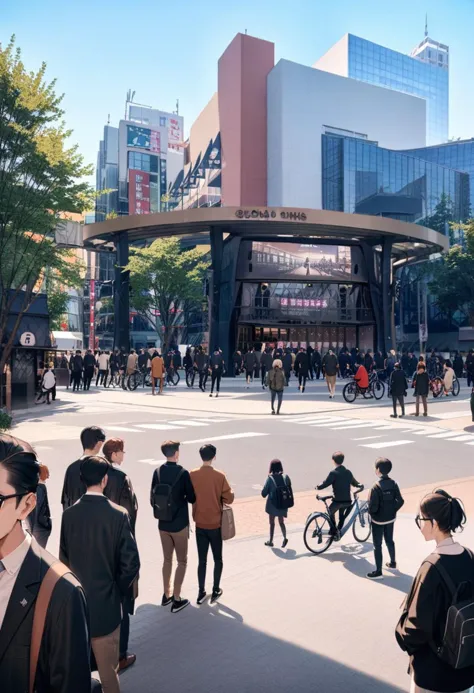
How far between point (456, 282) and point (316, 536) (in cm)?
5408

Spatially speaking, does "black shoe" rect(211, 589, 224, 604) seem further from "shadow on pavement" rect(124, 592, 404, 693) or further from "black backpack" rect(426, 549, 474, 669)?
"black backpack" rect(426, 549, 474, 669)

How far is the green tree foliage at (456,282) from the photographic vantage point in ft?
187

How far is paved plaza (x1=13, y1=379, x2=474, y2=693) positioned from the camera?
16.4ft

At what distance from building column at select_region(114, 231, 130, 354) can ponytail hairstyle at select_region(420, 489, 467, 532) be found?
127 feet

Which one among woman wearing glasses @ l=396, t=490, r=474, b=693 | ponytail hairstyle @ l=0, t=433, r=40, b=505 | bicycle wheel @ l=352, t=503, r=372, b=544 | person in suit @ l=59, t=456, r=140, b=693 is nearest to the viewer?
ponytail hairstyle @ l=0, t=433, r=40, b=505

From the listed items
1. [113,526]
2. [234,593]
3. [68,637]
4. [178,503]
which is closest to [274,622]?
[234,593]

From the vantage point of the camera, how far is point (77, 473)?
5418 mm

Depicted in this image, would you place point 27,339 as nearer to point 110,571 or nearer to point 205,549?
point 205,549

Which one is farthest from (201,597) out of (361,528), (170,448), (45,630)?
(45,630)

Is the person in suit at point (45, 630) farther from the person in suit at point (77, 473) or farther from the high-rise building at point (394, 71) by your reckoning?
the high-rise building at point (394, 71)

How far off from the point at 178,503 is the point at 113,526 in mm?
2024

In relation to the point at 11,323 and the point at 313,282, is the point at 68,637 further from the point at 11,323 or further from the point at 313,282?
the point at 313,282

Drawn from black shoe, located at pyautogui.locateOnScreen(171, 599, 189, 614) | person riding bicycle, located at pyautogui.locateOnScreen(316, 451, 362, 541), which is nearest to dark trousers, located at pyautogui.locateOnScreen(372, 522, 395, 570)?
person riding bicycle, located at pyautogui.locateOnScreen(316, 451, 362, 541)

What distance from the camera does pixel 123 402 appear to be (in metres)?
26.1
